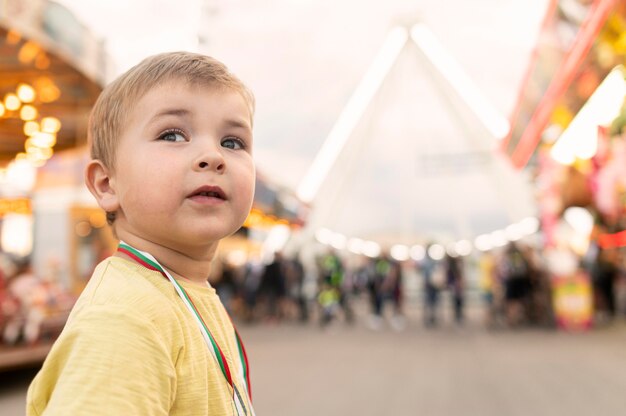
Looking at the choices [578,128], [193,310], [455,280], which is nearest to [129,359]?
[193,310]

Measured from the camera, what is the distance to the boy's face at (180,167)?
771 millimetres

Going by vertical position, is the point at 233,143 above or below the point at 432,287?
above

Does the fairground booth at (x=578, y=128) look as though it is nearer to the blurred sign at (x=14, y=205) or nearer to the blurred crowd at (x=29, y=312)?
the blurred crowd at (x=29, y=312)

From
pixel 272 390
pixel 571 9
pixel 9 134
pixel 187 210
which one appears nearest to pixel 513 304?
pixel 571 9

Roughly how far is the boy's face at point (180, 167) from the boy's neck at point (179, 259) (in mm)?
18

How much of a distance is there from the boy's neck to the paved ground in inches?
123

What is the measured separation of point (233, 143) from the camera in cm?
85

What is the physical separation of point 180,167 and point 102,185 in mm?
179

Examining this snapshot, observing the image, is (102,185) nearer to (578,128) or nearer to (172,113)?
(172,113)

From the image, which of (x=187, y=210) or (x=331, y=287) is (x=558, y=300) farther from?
(x=187, y=210)

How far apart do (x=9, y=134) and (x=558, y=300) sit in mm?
8406

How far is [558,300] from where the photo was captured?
889 centimetres

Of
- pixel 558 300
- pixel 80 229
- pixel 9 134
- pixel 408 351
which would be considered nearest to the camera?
pixel 408 351

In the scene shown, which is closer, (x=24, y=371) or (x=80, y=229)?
(x=24, y=371)
